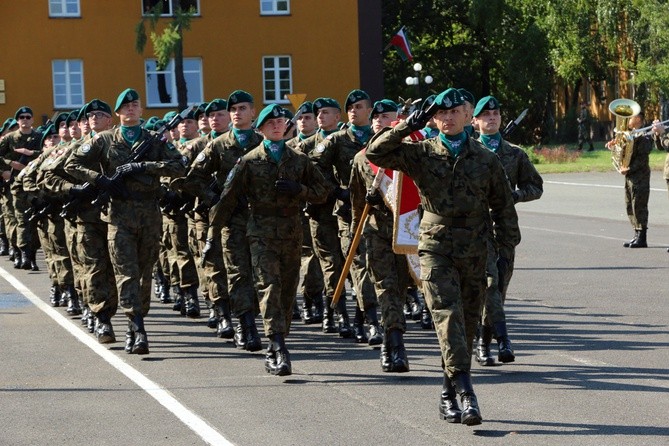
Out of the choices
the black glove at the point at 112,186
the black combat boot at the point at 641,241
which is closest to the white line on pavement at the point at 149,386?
the black glove at the point at 112,186

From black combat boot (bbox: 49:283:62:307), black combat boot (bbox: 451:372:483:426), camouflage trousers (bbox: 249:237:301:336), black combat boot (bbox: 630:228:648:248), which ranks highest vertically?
camouflage trousers (bbox: 249:237:301:336)

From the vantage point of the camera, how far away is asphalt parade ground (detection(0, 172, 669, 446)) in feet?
25.7

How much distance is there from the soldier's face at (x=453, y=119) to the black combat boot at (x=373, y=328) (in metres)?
3.48

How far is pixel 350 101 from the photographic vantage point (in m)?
11.6

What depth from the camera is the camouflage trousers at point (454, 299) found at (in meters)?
7.89

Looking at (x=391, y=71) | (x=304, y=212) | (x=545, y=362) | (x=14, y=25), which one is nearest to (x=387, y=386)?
(x=545, y=362)

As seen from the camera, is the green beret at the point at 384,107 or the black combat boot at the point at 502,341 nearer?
the black combat boot at the point at 502,341

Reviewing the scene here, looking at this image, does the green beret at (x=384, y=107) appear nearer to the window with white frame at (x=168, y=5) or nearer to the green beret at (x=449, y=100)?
the green beret at (x=449, y=100)

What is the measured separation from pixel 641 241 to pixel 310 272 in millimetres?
7642

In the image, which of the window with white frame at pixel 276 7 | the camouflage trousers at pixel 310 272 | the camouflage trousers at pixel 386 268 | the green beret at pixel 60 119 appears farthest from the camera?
the window with white frame at pixel 276 7

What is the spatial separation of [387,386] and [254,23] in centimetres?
4290

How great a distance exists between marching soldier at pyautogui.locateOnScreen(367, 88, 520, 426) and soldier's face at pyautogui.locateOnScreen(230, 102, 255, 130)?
314cm

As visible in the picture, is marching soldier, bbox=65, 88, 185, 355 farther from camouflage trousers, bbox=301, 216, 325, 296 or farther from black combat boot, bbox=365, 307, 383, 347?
camouflage trousers, bbox=301, 216, 325, 296

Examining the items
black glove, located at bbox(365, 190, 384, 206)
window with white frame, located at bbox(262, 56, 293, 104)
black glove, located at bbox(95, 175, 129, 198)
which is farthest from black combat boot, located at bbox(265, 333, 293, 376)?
window with white frame, located at bbox(262, 56, 293, 104)
